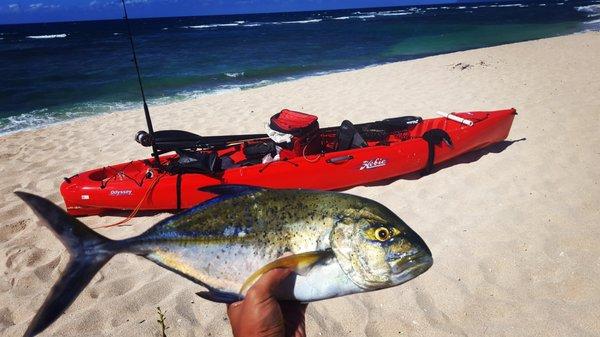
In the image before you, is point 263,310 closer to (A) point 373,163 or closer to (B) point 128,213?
(A) point 373,163

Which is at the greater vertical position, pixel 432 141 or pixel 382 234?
pixel 382 234

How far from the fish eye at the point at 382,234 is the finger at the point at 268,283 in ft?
1.58

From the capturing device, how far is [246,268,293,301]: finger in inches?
72.8

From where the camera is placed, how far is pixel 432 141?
561 cm

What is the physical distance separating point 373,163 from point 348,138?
0.59m

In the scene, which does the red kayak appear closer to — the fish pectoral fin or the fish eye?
the fish pectoral fin

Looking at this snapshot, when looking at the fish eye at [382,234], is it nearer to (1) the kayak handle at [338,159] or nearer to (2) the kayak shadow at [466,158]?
(1) the kayak handle at [338,159]

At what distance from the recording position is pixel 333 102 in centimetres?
1050

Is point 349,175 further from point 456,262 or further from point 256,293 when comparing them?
point 256,293

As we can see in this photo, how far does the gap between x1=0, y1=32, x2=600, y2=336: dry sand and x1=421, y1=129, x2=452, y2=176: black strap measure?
0.21m

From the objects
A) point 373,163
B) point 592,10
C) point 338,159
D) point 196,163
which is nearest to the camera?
point 196,163

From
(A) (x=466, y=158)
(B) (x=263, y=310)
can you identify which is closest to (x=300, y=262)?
(B) (x=263, y=310)

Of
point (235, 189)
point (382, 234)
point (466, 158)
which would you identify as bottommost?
point (466, 158)

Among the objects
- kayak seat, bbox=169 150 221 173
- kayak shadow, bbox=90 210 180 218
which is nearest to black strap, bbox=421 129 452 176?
kayak seat, bbox=169 150 221 173
